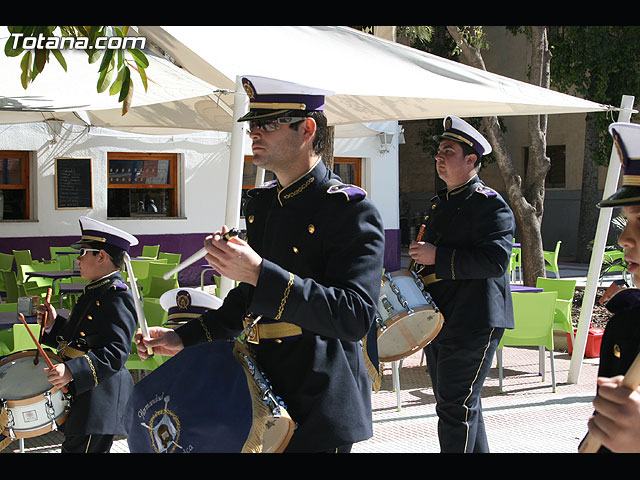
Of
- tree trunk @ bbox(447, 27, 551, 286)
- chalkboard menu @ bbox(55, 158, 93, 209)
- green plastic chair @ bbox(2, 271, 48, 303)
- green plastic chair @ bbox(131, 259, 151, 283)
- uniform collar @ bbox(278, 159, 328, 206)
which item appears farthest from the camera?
chalkboard menu @ bbox(55, 158, 93, 209)

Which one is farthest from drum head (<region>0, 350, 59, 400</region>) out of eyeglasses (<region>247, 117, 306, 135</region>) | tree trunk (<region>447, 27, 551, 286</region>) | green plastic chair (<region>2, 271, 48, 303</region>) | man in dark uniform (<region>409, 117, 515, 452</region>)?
tree trunk (<region>447, 27, 551, 286</region>)

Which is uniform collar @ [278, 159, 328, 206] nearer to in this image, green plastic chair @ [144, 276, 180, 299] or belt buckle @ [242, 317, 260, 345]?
belt buckle @ [242, 317, 260, 345]

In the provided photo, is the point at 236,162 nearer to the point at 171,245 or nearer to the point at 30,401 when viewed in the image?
the point at 30,401

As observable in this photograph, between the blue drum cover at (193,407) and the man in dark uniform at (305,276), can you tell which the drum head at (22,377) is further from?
the blue drum cover at (193,407)

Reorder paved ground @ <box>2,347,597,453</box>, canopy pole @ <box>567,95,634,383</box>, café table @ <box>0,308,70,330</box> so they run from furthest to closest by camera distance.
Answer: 1. canopy pole @ <box>567,95,634,383</box>
2. café table @ <box>0,308,70,330</box>
3. paved ground @ <box>2,347,597,453</box>

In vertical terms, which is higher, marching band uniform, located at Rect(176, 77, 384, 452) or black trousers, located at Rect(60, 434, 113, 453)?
marching band uniform, located at Rect(176, 77, 384, 452)

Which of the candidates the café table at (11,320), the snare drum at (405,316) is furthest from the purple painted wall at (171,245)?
the snare drum at (405,316)

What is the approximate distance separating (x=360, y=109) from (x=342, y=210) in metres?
4.52

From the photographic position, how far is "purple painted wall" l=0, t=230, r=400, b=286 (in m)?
14.1

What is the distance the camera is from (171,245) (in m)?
15.5

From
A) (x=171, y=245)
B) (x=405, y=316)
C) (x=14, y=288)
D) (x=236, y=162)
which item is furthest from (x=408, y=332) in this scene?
(x=171, y=245)

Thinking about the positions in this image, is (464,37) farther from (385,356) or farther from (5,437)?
(5,437)

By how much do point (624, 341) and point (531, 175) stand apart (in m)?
10.5

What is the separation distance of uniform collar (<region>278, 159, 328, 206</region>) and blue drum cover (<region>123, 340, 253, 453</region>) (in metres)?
0.58
